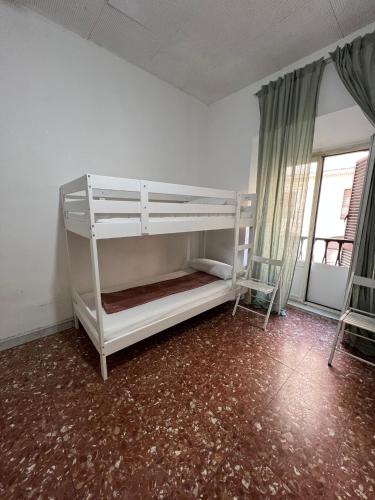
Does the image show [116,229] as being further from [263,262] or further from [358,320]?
[358,320]

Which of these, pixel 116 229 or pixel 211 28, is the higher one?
pixel 211 28

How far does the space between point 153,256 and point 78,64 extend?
7.06 ft

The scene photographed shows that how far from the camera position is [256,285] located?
8.18 feet

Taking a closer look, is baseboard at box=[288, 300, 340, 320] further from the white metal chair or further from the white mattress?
the white mattress

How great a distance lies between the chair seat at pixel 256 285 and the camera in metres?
2.37

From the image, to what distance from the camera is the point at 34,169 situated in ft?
6.11

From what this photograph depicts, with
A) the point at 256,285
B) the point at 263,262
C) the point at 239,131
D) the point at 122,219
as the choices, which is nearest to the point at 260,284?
the point at 256,285

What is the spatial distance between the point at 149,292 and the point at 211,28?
8.45ft

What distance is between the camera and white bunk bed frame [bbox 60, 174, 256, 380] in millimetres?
1390

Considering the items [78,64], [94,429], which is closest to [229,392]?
[94,429]

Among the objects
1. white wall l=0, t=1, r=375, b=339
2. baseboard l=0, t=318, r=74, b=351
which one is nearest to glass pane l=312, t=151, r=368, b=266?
white wall l=0, t=1, r=375, b=339

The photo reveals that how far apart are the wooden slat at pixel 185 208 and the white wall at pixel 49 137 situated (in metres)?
1.01

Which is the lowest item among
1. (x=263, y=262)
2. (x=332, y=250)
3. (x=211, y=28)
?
(x=263, y=262)

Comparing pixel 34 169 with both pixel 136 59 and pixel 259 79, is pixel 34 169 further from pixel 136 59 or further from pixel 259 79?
pixel 259 79
